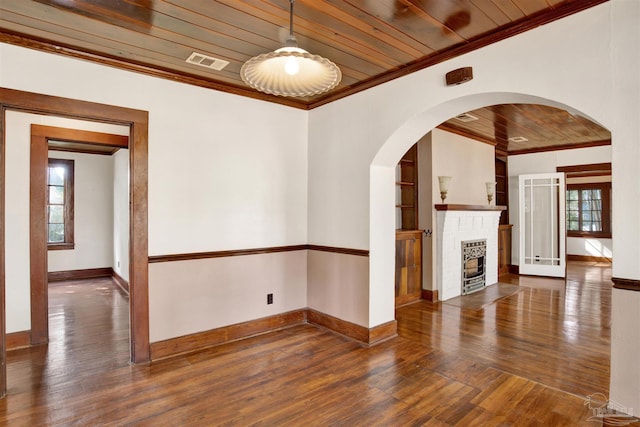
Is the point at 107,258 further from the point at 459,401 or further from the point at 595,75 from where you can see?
the point at 595,75

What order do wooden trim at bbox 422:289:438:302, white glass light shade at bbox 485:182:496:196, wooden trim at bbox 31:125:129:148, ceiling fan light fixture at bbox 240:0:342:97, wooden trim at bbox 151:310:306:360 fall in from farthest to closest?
white glass light shade at bbox 485:182:496:196
wooden trim at bbox 422:289:438:302
wooden trim at bbox 31:125:129:148
wooden trim at bbox 151:310:306:360
ceiling fan light fixture at bbox 240:0:342:97

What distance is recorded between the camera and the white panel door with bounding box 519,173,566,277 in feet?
22.4

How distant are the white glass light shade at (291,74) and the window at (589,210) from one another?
9.86 metres

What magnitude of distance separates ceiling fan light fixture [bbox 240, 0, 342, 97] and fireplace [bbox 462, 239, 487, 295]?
14.1ft

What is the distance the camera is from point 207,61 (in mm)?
2998

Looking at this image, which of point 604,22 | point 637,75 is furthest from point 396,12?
point 637,75

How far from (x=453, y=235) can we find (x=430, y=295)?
0.99 metres

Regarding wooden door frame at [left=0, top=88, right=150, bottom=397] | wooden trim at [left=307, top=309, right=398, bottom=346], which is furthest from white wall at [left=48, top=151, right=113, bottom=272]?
wooden trim at [left=307, top=309, right=398, bottom=346]

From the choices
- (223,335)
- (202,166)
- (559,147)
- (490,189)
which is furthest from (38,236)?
(559,147)

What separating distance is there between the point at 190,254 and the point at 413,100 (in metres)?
2.52

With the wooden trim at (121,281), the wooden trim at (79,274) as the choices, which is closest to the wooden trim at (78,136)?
the wooden trim at (121,281)

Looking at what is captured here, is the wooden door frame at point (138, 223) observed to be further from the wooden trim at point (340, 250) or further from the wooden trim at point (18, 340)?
the wooden trim at point (340, 250)

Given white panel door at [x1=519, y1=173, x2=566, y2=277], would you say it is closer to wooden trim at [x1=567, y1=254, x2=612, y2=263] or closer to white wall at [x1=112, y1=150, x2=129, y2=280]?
wooden trim at [x1=567, y1=254, x2=612, y2=263]

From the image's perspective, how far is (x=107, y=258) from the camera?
23.3 feet
